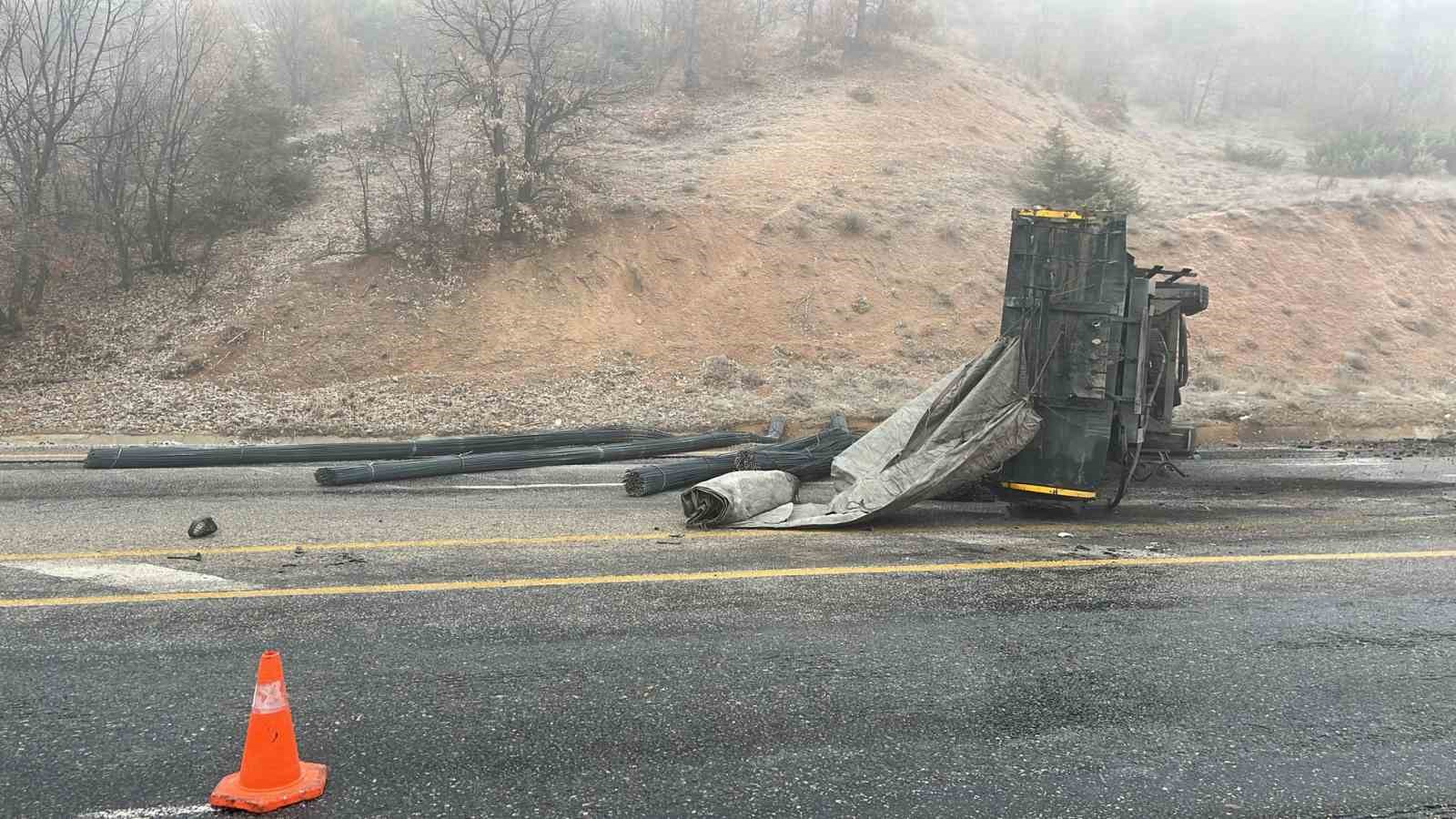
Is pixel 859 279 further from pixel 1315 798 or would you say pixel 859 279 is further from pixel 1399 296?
pixel 1315 798

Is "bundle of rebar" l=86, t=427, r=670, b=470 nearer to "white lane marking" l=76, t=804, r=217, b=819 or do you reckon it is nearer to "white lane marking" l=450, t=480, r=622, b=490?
"white lane marking" l=450, t=480, r=622, b=490

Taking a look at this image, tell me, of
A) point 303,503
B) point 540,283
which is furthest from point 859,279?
point 303,503

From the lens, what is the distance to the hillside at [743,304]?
15875 mm

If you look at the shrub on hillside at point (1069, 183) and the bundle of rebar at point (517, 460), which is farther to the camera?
the shrub on hillside at point (1069, 183)

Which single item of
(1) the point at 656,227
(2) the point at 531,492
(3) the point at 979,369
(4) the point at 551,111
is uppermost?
(4) the point at 551,111

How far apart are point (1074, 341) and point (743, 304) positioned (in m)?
12.1

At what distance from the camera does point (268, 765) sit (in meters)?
3.26

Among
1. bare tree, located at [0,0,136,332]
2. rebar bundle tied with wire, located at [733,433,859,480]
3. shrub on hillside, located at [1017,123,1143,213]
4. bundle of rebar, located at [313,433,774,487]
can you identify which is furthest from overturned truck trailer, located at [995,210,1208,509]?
bare tree, located at [0,0,136,332]

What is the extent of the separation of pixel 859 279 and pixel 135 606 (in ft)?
56.9

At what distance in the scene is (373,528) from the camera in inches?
288

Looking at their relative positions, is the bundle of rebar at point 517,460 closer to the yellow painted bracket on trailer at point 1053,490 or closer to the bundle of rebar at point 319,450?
the bundle of rebar at point 319,450

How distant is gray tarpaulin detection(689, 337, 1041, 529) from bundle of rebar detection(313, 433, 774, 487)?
3697 millimetres

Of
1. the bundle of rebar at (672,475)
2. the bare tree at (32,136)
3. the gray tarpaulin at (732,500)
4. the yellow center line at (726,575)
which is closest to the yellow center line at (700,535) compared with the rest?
the gray tarpaulin at (732,500)

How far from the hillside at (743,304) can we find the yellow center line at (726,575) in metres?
8.90
